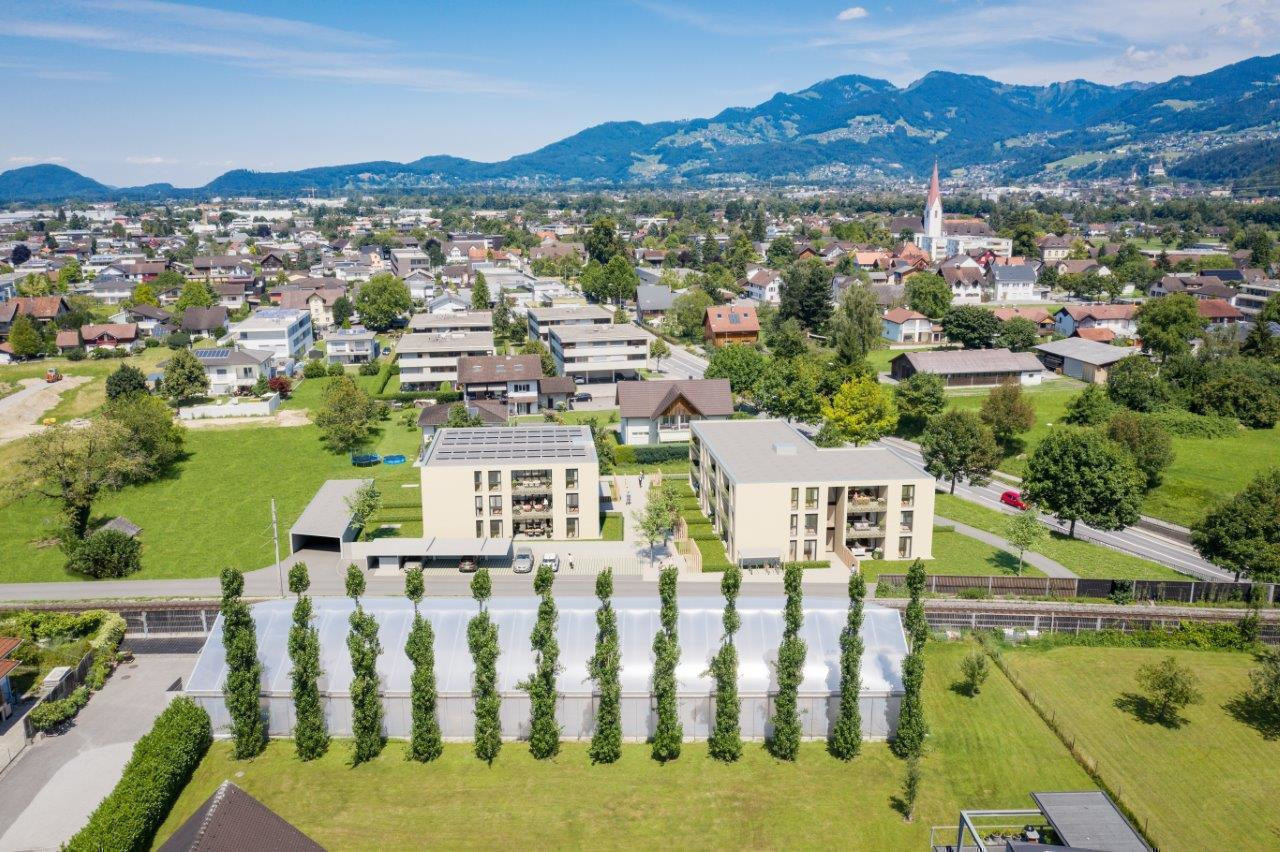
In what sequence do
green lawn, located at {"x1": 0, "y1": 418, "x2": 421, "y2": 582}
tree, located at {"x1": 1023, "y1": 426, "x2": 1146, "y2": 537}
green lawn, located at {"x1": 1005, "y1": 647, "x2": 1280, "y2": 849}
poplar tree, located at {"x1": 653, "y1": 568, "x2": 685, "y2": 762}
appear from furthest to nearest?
tree, located at {"x1": 1023, "y1": 426, "x2": 1146, "y2": 537}, green lawn, located at {"x1": 0, "y1": 418, "x2": 421, "y2": 582}, poplar tree, located at {"x1": 653, "y1": 568, "x2": 685, "y2": 762}, green lawn, located at {"x1": 1005, "y1": 647, "x2": 1280, "y2": 849}

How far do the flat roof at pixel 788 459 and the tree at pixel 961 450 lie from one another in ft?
18.0

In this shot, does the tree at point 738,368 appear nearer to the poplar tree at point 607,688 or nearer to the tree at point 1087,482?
the tree at point 1087,482

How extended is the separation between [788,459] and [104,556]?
35.4 metres

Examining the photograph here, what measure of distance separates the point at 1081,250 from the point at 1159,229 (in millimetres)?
64443

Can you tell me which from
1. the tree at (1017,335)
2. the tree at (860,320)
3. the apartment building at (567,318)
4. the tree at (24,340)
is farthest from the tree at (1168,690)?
the tree at (24,340)

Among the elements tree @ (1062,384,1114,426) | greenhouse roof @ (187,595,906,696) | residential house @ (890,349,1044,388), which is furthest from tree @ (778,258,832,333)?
greenhouse roof @ (187,595,906,696)

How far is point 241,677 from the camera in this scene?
27953 millimetres

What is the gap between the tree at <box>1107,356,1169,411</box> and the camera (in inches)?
2643

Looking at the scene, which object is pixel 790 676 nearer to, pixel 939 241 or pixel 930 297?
pixel 930 297

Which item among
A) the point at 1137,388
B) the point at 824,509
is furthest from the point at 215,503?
the point at 1137,388

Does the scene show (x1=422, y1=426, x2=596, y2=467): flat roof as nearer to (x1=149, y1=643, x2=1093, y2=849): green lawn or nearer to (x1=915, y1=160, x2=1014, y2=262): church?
(x1=149, y1=643, x2=1093, y2=849): green lawn

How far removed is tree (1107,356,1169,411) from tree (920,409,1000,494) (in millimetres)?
22248

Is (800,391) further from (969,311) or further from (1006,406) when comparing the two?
(969,311)

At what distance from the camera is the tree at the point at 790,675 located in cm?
2756
